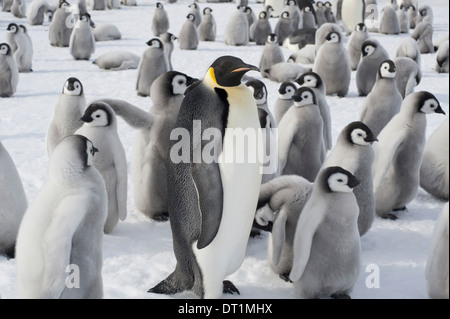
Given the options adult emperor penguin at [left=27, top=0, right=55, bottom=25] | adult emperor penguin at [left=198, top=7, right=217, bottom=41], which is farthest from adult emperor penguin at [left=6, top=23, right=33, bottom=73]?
adult emperor penguin at [left=27, top=0, right=55, bottom=25]

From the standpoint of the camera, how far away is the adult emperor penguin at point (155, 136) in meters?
3.27

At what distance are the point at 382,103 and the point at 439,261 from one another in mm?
2690

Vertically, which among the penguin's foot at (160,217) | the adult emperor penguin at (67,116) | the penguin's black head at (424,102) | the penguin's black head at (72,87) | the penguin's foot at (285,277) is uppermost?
the penguin's black head at (424,102)

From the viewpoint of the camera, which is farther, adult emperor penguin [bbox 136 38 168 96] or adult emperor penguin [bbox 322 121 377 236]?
adult emperor penguin [bbox 136 38 168 96]

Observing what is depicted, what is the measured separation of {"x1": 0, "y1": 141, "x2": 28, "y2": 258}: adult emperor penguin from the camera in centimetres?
275

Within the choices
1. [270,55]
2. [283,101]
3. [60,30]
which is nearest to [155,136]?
[283,101]

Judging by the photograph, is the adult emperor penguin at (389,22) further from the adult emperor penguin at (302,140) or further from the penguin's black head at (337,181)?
the penguin's black head at (337,181)

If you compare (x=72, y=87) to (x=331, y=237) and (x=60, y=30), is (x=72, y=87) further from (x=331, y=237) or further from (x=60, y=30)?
(x=60, y=30)

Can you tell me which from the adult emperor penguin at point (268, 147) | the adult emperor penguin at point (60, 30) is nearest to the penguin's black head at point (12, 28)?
the adult emperor penguin at point (60, 30)

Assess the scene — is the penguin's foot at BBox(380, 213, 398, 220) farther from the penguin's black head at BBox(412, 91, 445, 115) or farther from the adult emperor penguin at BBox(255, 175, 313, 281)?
the adult emperor penguin at BBox(255, 175, 313, 281)

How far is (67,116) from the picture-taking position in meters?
3.86

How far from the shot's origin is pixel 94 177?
2.25 metres

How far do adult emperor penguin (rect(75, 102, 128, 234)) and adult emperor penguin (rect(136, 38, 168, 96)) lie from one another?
137 inches

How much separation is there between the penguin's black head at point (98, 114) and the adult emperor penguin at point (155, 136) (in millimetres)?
152
